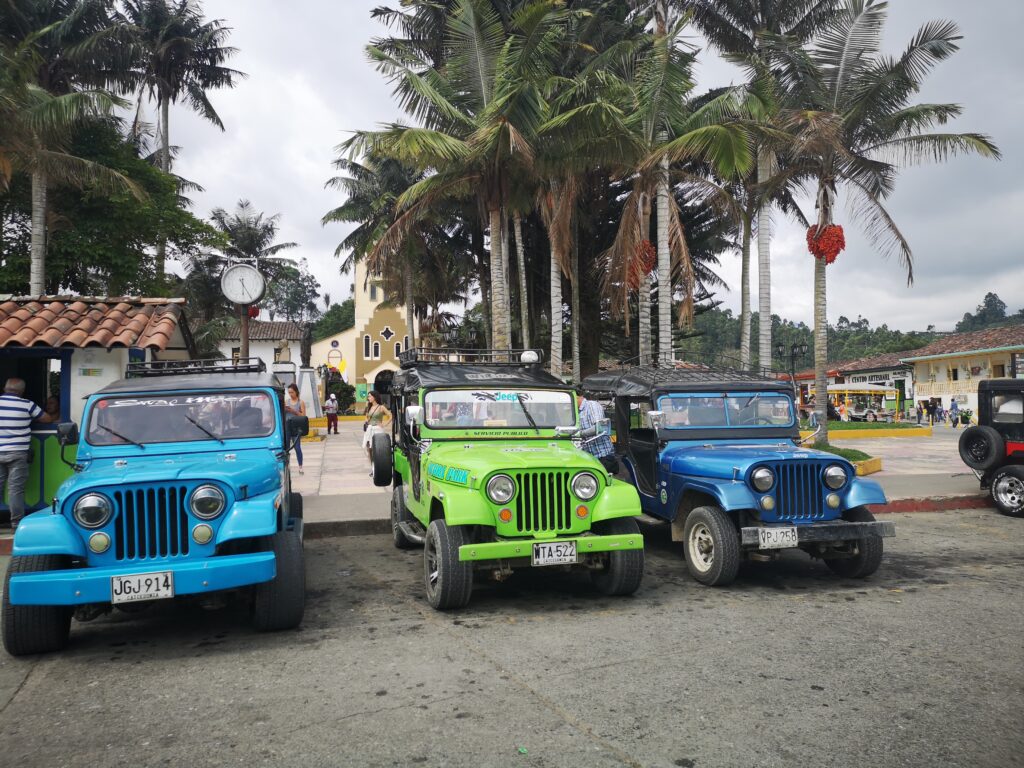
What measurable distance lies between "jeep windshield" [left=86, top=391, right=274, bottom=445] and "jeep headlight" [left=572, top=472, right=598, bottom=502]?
2732 millimetres

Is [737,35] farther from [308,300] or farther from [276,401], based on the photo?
[308,300]

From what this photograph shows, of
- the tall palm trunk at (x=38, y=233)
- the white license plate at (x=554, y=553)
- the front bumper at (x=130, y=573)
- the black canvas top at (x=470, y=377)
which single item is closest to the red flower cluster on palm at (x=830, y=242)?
the black canvas top at (x=470, y=377)

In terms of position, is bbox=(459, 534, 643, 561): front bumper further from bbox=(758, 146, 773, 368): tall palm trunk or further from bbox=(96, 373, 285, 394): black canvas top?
bbox=(758, 146, 773, 368): tall palm trunk

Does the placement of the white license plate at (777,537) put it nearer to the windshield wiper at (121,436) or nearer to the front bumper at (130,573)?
the front bumper at (130,573)

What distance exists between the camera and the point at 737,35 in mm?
18500

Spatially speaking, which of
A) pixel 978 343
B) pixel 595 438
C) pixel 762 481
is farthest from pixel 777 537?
pixel 978 343

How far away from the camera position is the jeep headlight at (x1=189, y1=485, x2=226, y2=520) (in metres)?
4.62

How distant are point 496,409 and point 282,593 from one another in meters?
2.64

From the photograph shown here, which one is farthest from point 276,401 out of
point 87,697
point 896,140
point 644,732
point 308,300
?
point 308,300

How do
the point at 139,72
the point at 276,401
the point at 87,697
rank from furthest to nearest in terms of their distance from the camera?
1. the point at 139,72
2. the point at 276,401
3. the point at 87,697

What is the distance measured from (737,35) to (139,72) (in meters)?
22.3

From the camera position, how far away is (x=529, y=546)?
5.22 m

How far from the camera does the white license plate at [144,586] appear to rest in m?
4.32

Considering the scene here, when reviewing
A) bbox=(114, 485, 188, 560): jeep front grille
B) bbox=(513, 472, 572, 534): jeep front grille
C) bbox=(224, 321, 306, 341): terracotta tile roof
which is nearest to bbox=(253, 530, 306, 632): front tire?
bbox=(114, 485, 188, 560): jeep front grille
